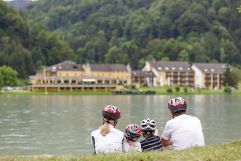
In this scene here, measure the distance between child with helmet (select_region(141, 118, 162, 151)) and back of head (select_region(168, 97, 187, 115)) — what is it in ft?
→ 1.63

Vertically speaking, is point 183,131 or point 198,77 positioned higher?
point 198,77

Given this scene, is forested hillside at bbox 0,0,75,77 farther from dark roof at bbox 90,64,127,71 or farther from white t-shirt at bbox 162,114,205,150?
white t-shirt at bbox 162,114,205,150

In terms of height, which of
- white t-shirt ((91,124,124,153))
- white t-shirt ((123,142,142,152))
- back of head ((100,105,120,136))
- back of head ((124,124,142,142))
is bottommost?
white t-shirt ((123,142,142,152))

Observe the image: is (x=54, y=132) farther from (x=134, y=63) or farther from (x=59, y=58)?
(x=134, y=63)

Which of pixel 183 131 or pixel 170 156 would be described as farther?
pixel 183 131

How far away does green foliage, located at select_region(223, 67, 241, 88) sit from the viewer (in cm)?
14188

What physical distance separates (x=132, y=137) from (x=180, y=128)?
3.19 ft

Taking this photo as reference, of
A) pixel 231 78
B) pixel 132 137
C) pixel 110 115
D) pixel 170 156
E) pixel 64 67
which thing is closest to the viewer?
pixel 170 156

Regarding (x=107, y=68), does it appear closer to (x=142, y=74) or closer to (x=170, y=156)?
(x=142, y=74)

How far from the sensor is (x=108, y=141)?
9.97 metres

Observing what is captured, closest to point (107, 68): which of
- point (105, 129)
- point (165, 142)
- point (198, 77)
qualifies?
point (198, 77)

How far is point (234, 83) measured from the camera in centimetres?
14338

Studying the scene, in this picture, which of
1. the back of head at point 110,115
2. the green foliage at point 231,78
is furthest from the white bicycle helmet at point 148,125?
the green foliage at point 231,78

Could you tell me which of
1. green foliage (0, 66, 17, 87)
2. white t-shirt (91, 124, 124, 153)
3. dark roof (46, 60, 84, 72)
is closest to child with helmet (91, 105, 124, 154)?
white t-shirt (91, 124, 124, 153)
